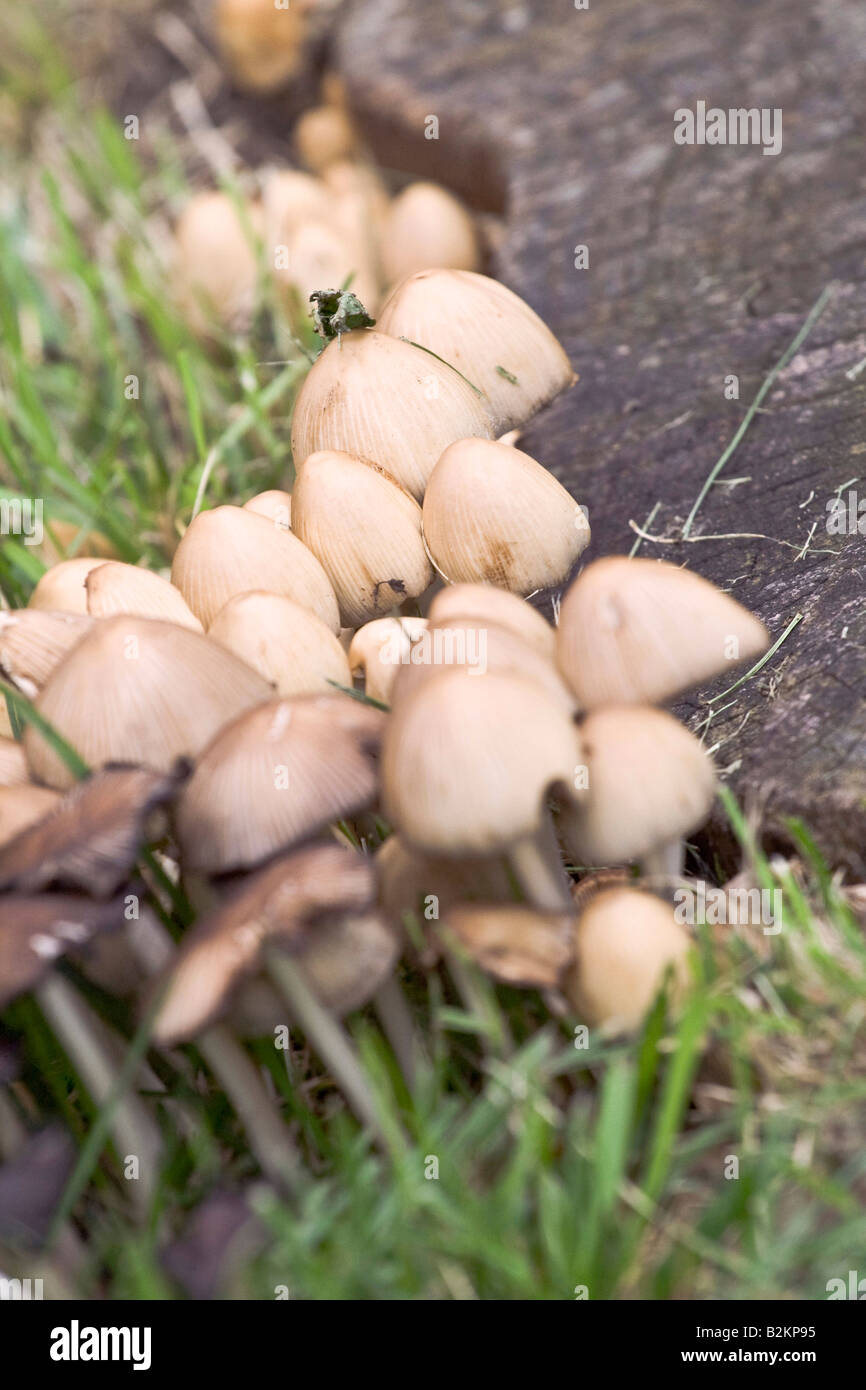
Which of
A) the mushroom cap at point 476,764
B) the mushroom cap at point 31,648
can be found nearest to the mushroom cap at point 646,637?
the mushroom cap at point 476,764

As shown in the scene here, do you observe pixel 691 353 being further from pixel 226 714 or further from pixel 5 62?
pixel 5 62

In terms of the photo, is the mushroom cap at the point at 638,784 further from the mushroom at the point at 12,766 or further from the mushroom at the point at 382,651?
the mushroom at the point at 12,766

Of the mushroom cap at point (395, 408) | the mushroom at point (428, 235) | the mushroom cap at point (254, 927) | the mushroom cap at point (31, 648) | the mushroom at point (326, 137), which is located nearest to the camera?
the mushroom cap at point (254, 927)

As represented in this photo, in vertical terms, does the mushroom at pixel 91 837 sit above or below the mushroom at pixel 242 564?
below

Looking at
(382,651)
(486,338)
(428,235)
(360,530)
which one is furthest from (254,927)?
(428,235)

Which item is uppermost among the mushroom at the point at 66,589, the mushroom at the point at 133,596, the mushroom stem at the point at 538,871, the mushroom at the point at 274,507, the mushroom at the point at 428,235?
the mushroom at the point at 428,235

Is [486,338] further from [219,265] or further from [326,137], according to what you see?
[326,137]
